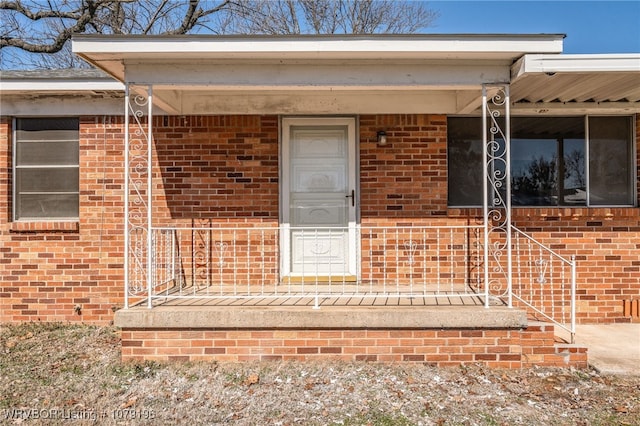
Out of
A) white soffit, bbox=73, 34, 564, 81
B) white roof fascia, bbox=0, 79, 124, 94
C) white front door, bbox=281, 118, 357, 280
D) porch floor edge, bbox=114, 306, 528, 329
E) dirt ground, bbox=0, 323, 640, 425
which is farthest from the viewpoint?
white front door, bbox=281, 118, 357, 280

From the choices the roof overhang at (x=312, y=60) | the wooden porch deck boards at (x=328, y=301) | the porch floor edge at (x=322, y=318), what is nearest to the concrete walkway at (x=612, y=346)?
the porch floor edge at (x=322, y=318)

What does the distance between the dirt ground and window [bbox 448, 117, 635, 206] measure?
249 cm

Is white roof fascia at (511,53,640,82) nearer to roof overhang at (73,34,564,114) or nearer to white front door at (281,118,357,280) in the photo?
roof overhang at (73,34,564,114)

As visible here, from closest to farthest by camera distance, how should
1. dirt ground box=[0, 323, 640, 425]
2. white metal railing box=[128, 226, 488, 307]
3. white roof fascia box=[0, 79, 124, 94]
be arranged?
1. dirt ground box=[0, 323, 640, 425]
2. white roof fascia box=[0, 79, 124, 94]
3. white metal railing box=[128, 226, 488, 307]

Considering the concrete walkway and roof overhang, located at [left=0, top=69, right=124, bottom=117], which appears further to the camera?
roof overhang, located at [left=0, top=69, right=124, bottom=117]

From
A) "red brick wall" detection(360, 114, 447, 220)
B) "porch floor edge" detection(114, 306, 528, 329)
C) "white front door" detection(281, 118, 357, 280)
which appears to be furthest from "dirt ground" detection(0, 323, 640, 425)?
"red brick wall" detection(360, 114, 447, 220)

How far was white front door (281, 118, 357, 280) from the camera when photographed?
5914 mm

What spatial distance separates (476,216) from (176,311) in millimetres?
3736

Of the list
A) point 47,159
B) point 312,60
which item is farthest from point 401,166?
point 47,159

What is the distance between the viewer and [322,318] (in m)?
4.35

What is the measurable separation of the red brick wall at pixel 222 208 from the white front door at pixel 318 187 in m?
0.18

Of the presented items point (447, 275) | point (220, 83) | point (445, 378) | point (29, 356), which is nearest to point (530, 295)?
point (447, 275)

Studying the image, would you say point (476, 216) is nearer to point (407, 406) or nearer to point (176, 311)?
point (407, 406)

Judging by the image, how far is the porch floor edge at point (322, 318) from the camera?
14.2 ft
